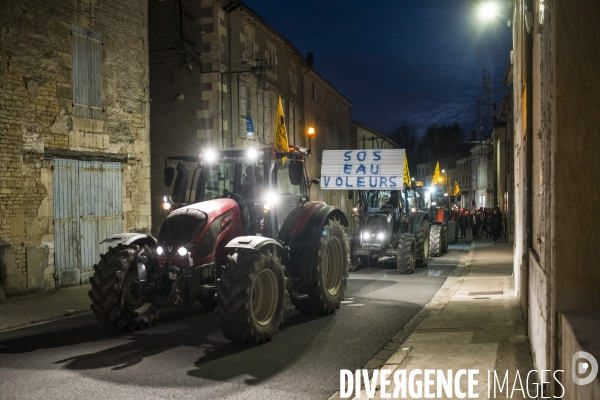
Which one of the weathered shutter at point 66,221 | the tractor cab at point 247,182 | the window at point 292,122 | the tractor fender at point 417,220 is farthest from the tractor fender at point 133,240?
the window at point 292,122

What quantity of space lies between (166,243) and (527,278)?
4.83m

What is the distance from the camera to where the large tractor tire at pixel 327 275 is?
9.17 meters

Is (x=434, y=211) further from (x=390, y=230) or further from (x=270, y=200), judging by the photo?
(x=270, y=200)

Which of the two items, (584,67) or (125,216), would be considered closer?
(584,67)

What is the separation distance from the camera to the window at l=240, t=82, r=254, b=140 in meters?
21.5

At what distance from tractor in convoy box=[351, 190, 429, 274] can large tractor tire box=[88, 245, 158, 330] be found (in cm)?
855

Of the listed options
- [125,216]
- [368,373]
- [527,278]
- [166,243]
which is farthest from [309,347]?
[125,216]

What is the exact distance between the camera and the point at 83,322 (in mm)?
9195

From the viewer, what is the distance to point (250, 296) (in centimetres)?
706

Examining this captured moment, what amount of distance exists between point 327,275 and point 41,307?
5262 mm

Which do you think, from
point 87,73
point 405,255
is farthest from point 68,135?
point 405,255

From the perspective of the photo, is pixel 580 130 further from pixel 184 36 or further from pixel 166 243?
pixel 184 36

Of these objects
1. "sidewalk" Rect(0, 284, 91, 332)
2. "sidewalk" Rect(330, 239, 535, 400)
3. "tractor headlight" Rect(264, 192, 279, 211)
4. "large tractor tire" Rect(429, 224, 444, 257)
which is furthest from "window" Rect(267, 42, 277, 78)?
"tractor headlight" Rect(264, 192, 279, 211)

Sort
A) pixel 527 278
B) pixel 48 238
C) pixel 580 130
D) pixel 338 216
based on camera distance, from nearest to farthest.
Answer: pixel 580 130, pixel 527 278, pixel 338 216, pixel 48 238
